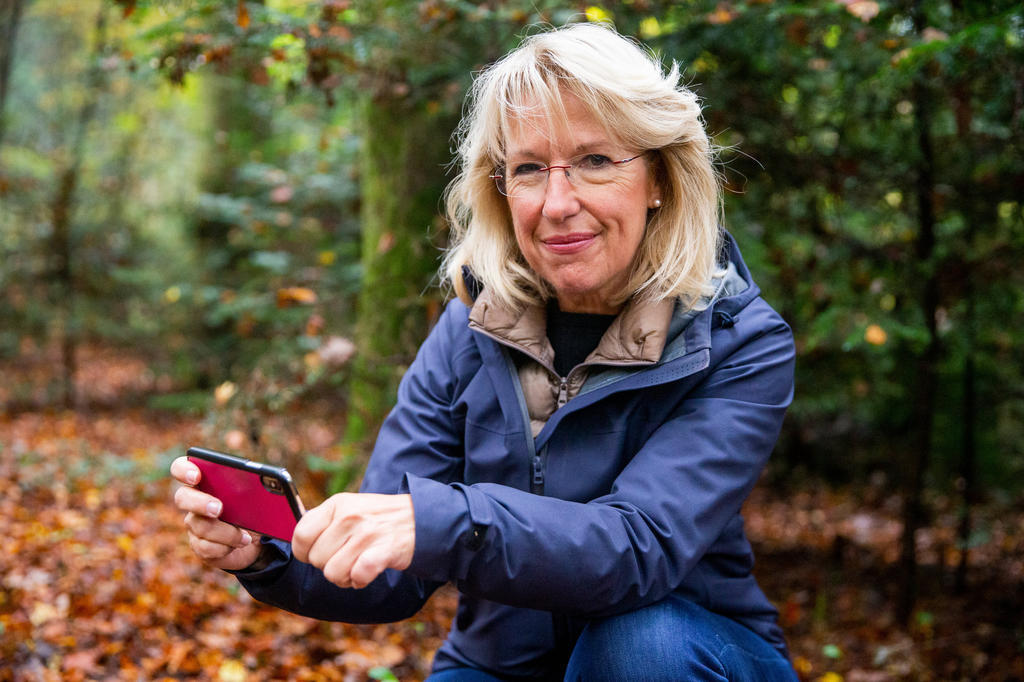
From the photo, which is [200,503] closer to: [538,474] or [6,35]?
[538,474]

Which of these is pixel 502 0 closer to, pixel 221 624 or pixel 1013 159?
pixel 1013 159

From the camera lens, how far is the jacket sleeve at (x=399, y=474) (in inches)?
70.1

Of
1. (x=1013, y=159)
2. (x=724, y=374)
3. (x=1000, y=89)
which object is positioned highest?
(x=1000, y=89)

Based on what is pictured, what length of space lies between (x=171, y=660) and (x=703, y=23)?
324 cm

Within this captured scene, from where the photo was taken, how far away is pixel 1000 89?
10.1ft

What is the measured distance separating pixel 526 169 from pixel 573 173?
0.40 feet

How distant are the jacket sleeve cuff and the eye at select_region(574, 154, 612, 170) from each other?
33.9 inches

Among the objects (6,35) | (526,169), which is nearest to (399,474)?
(526,169)

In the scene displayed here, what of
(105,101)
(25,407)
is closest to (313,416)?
(25,407)

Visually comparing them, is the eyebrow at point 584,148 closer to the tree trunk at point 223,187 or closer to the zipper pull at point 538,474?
the zipper pull at point 538,474

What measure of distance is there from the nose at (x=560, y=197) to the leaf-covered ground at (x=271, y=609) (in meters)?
1.58

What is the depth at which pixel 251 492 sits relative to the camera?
1590 mm

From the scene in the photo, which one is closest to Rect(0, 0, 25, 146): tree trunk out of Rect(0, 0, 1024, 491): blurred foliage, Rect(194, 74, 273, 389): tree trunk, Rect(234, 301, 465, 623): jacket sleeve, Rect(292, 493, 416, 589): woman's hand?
Rect(194, 74, 273, 389): tree trunk

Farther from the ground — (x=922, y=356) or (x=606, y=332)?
(x=606, y=332)
